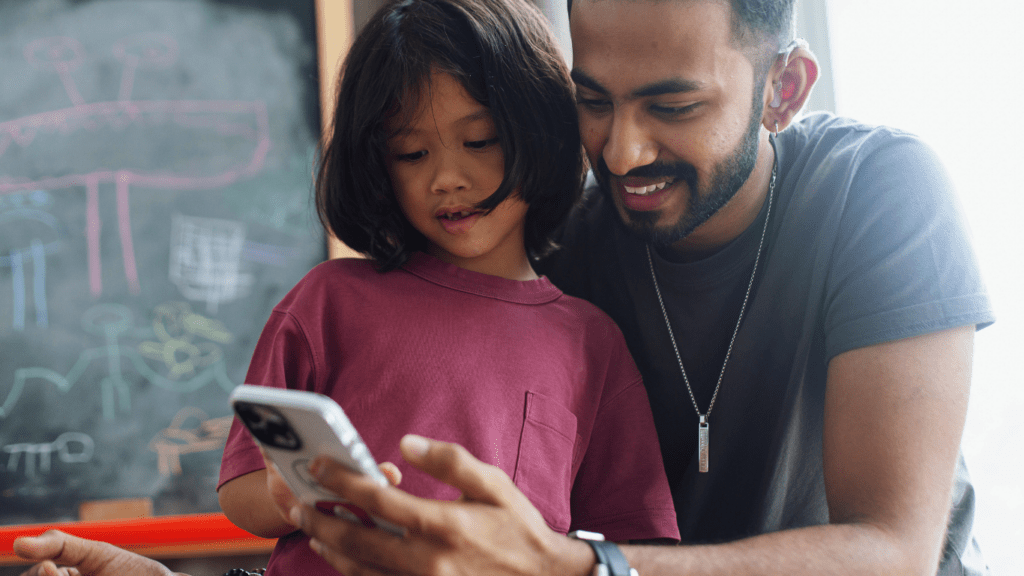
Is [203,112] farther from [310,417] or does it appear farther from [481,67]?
[310,417]

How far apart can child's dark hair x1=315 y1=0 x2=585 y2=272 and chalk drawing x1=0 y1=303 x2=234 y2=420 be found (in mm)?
781

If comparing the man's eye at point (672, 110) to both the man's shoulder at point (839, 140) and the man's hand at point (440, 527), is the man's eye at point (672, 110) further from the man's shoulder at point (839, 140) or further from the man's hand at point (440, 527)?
the man's hand at point (440, 527)

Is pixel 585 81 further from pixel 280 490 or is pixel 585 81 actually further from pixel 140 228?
pixel 140 228

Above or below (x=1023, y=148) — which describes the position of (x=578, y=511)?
below

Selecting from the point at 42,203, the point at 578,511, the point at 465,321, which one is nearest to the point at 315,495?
the point at 465,321

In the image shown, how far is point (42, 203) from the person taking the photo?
4.82 ft

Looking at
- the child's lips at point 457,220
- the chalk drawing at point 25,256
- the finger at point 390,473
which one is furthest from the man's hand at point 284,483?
the chalk drawing at point 25,256

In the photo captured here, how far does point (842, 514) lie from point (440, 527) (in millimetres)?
532

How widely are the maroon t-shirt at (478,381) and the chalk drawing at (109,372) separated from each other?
0.83 m

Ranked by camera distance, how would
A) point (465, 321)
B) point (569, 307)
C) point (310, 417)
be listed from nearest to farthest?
1. point (310, 417)
2. point (465, 321)
3. point (569, 307)

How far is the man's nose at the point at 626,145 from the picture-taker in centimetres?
90

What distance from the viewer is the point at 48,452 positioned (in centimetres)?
145

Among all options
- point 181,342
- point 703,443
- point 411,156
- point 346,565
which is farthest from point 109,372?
point 703,443

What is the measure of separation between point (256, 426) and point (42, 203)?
4.32 feet
